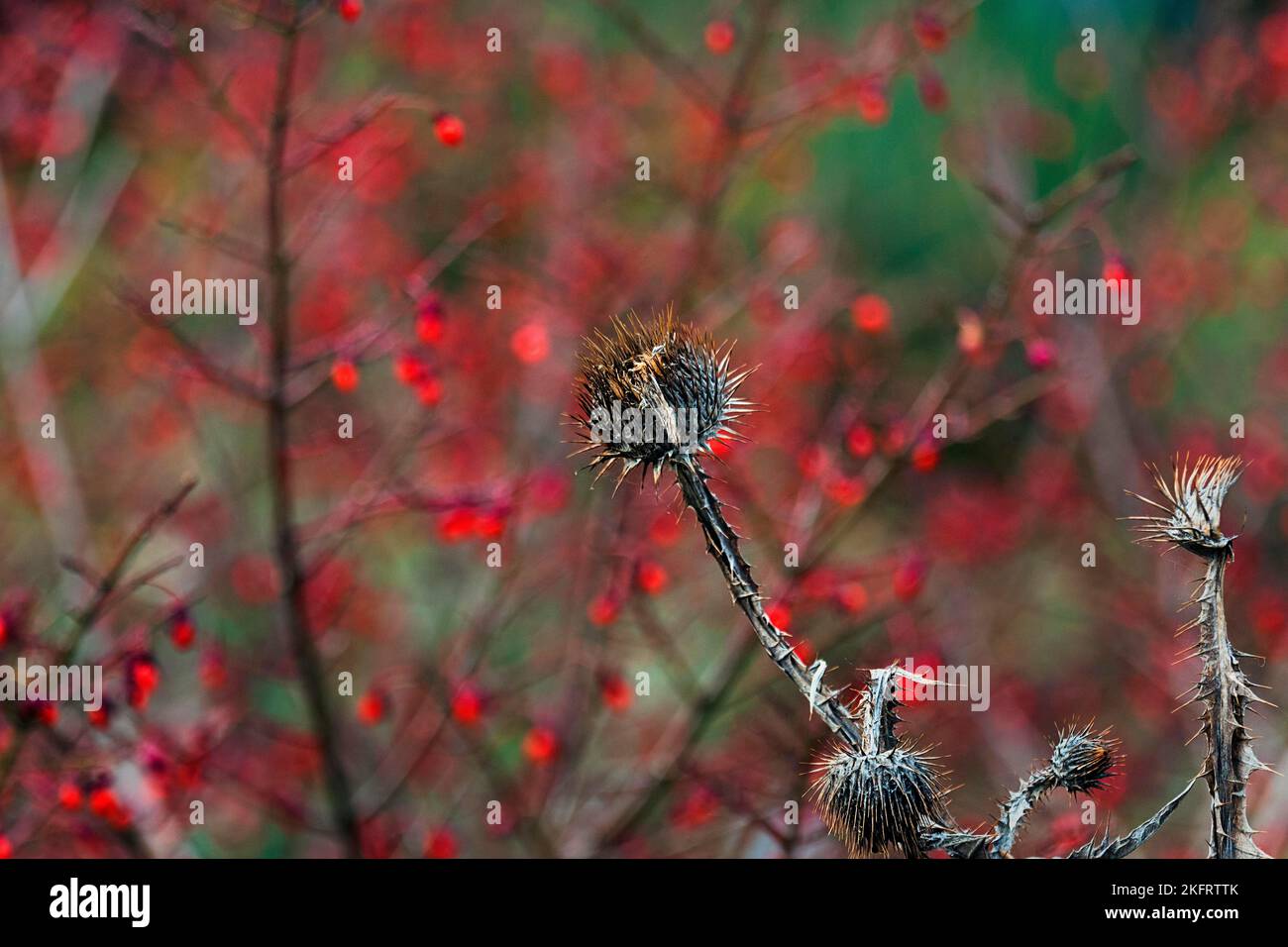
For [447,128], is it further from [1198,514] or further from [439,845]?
[1198,514]

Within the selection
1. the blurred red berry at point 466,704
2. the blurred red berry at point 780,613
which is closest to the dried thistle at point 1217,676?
the blurred red berry at point 780,613

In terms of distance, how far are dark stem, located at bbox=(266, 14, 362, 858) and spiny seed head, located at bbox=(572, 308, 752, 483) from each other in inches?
104

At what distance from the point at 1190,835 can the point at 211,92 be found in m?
10.1

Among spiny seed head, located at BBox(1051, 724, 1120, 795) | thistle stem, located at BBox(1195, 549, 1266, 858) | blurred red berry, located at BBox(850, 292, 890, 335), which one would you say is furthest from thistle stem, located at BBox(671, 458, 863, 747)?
blurred red berry, located at BBox(850, 292, 890, 335)

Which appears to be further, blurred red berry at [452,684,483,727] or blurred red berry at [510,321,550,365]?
blurred red berry at [510,321,550,365]

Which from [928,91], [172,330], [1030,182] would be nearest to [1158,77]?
[1030,182]

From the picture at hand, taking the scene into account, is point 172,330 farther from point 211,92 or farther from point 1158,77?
point 1158,77

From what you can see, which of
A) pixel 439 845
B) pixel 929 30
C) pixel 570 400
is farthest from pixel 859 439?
pixel 439 845

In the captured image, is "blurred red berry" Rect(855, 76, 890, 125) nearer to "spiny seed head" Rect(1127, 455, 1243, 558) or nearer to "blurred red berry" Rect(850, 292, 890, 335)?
"blurred red berry" Rect(850, 292, 890, 335)

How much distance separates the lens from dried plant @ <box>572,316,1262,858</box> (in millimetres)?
3084

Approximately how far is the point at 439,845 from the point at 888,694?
4.91 m

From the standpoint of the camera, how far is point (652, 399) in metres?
3.35

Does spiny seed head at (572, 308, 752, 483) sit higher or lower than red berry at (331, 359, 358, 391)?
lower

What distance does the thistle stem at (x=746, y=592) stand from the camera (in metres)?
3.10
